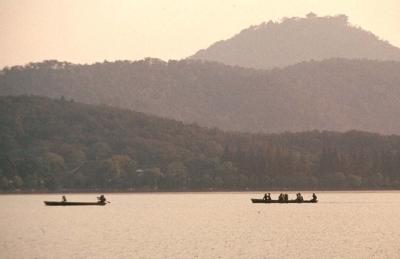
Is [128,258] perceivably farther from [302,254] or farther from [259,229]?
[259,229]

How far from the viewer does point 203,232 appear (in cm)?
10094

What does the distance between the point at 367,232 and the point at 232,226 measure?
1661cm

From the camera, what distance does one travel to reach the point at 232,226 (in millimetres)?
110312

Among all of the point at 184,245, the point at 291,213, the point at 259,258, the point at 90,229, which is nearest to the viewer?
the point at 259,258

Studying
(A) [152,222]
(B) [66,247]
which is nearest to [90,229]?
(A) [152,222]

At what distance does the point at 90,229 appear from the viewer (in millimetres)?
107688

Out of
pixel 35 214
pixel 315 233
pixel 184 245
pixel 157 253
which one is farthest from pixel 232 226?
pixel 35 214

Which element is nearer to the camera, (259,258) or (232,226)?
(259,258)

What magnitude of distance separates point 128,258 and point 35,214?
232 ft

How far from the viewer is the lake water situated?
79.8m

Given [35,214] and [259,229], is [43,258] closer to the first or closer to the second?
[259,229]

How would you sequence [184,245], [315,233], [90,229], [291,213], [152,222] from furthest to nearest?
[291,213] → [152,222] → [90,229] → [315,233] → [184,245]

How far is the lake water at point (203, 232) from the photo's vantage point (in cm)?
7981

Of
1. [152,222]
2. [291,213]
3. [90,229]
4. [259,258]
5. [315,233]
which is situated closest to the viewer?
[259,258]
